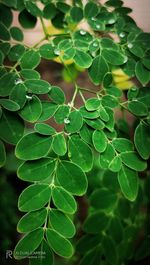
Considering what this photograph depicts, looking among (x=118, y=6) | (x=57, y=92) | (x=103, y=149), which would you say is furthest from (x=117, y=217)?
(x=118, y=6)

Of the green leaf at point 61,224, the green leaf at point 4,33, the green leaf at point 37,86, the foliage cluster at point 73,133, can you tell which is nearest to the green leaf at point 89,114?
the foliage cluster at point 73,133

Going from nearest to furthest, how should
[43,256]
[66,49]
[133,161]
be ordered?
[43,256]
[133,161]
[66,49]

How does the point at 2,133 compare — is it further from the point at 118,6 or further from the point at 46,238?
the point at 118,6

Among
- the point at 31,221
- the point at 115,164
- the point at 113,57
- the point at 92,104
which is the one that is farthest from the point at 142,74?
the point at 31,221

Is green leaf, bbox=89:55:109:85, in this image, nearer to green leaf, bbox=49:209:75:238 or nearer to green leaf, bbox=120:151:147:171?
green leaf, bbox=120:151:147:171

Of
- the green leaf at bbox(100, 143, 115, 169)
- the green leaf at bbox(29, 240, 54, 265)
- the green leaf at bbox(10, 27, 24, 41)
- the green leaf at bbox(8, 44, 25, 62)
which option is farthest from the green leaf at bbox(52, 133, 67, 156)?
the green leaf at bbox(10, 27, 24, 41)

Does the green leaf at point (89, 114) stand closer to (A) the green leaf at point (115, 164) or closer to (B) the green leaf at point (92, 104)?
(B) the green leaf at point (92, 104)

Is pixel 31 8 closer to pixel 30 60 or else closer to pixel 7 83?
pixel 30 60
